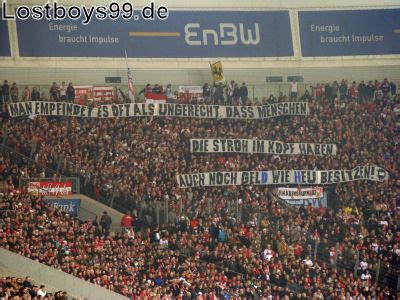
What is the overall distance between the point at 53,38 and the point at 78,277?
16.3 meters

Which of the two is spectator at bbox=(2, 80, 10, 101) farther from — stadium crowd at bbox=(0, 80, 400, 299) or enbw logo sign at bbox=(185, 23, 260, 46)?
enbw logo sign at bbox=(185, 23, 260, 46)

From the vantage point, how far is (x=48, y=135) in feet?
130

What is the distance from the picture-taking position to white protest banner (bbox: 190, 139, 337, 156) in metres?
42.2

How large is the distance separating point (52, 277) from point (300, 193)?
45.7 ft

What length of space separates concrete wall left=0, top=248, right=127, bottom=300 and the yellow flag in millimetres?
16421

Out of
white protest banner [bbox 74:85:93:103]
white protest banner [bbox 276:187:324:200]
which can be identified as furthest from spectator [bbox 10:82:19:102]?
white protest banner [bbox 276:187:324:200]

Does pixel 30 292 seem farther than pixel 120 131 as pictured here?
No

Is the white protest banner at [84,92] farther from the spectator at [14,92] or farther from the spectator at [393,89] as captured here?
the spectator at [393,89]

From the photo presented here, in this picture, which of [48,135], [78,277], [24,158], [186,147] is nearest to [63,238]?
[78,277]

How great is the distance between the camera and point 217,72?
4625 centimetres

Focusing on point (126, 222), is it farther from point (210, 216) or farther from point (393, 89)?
point (393, 89)

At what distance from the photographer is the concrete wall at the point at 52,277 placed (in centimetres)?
3145

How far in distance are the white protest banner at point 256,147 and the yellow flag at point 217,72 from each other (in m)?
4.49

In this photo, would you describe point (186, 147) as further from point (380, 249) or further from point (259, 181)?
point (380, 249)
